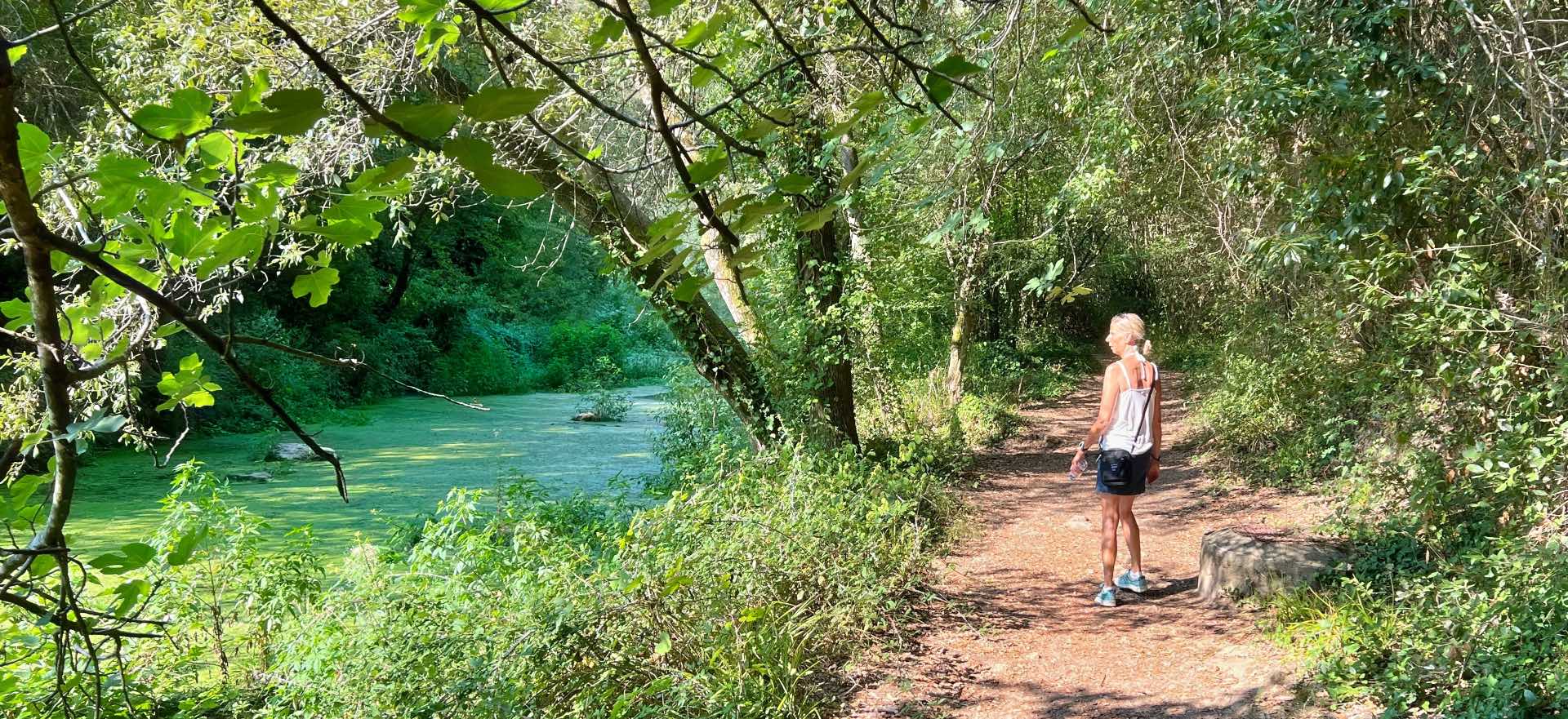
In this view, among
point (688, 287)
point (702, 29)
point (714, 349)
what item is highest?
point (702, 29)

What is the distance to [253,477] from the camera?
10.3 m

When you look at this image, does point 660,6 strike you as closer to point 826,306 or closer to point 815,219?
point 815,219

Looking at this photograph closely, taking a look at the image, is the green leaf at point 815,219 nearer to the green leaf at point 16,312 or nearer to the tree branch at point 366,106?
the tree branch at point 366,106

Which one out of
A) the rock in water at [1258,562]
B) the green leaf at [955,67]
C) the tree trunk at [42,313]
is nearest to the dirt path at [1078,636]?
the rock in water at [1258,562]

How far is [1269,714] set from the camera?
3.42 meters

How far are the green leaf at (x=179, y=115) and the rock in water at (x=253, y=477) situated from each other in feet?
35.0

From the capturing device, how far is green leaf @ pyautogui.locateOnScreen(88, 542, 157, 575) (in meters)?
1.03

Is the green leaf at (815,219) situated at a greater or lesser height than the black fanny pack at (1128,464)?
greater

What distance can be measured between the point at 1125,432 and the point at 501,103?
14.3ft

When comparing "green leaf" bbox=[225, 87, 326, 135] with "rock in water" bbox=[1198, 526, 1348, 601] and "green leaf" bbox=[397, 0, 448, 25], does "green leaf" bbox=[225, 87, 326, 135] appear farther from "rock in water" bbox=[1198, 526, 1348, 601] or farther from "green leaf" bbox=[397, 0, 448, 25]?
"rock in water" bbox=[1198, 526, 1348, 601]

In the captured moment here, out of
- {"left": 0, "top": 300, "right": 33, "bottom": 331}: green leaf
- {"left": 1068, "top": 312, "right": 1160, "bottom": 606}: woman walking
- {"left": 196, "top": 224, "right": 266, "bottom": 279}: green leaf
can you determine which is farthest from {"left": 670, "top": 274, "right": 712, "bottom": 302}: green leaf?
{"left": 1068, "top": 312, "right": 1160, "bottom": 606}: woman walking

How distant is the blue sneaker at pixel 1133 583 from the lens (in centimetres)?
494

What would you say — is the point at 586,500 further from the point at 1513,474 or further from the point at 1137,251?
the point at 1137,251

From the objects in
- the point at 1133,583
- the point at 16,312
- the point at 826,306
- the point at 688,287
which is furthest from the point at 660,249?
the point at 826,306
